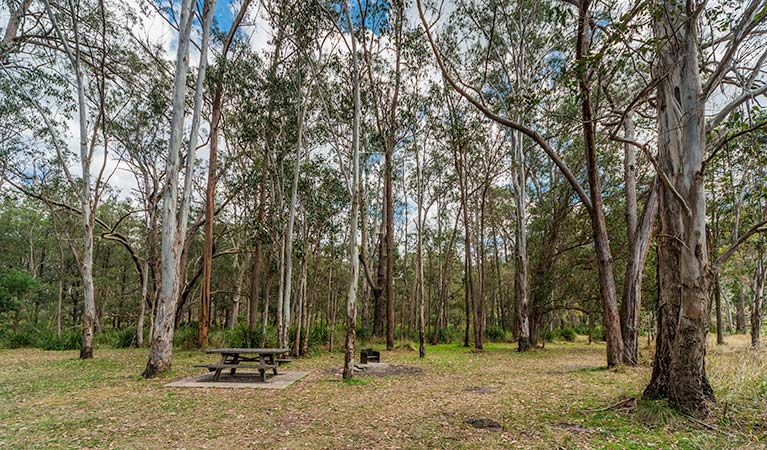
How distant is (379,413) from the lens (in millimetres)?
5543

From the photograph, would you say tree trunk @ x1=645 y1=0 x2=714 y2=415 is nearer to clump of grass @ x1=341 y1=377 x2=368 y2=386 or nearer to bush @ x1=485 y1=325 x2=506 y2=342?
clump of grass @ x1=341 y1=377 x2=368 y2=386

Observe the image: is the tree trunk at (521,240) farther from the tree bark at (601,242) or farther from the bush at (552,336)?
the bush at (552,336)

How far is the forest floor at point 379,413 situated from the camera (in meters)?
4.17

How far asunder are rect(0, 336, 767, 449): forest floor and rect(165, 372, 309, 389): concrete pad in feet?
0.96

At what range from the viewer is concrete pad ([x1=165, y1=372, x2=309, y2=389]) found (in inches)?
290

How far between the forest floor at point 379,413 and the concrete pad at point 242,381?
29cm

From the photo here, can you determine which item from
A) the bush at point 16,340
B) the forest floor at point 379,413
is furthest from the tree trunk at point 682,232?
the bush at point 16,340

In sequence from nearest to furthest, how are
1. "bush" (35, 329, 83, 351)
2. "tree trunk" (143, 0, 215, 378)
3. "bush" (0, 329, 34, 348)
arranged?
"tree trunk" (143, 0, 215, 378), "bush" (35, 329, 83, 351), "bush" (0, 329, 34, 348)

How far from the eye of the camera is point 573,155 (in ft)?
55.1

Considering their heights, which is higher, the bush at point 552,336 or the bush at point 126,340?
the bush at point 126,340

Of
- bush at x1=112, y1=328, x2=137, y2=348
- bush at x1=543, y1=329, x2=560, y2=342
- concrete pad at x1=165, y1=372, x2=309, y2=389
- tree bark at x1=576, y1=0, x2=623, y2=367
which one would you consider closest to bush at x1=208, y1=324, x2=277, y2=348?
concrete pad at x1=165, y1=372, x2=309, y2=389

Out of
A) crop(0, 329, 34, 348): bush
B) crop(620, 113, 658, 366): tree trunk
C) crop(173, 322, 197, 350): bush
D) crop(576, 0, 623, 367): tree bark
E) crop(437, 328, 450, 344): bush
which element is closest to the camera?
crop(576, 0, 623, 367): tree bark

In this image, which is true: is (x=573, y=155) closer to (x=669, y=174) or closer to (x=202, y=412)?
(x=669, y=174)

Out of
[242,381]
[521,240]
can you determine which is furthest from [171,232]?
[521,240]
